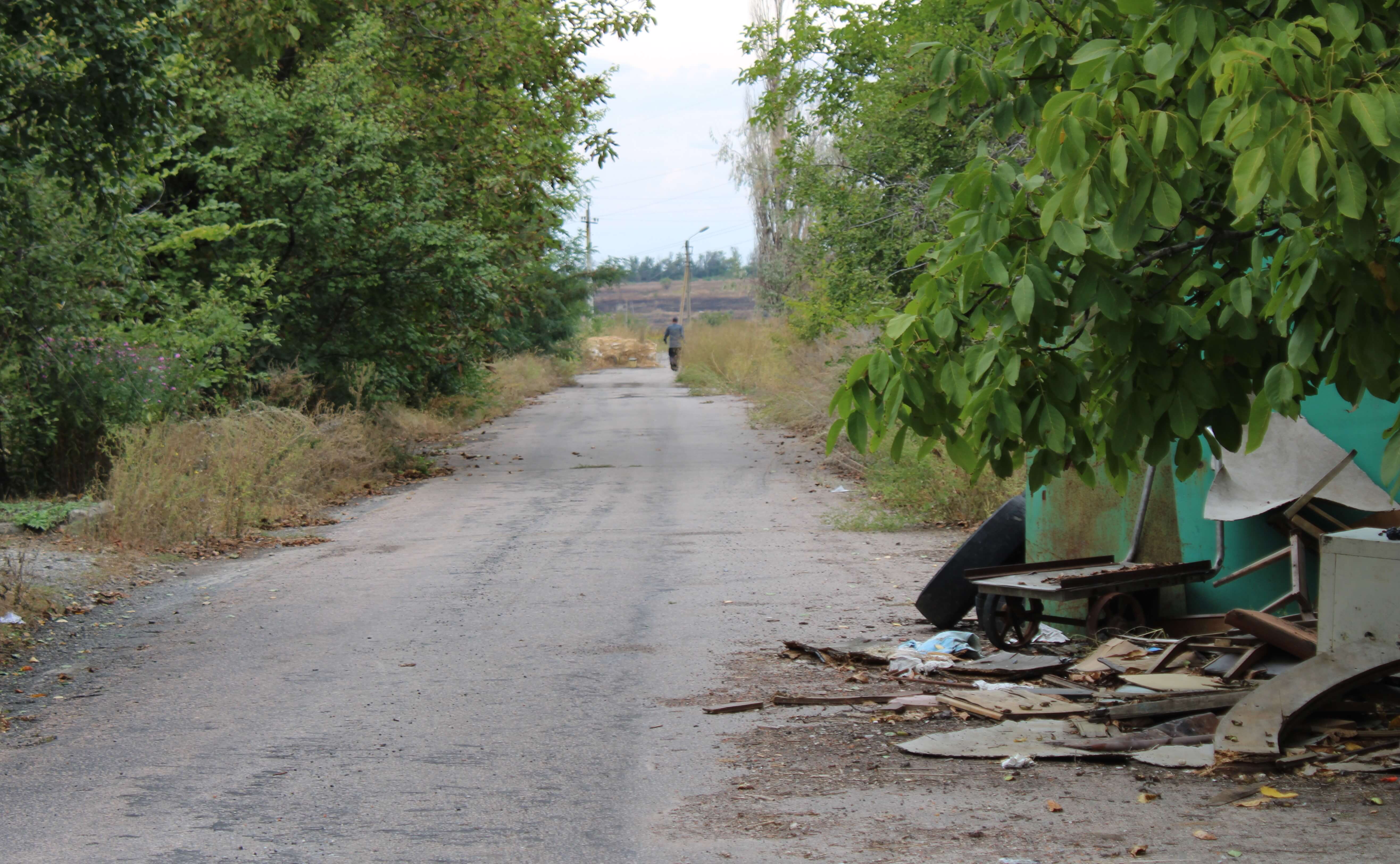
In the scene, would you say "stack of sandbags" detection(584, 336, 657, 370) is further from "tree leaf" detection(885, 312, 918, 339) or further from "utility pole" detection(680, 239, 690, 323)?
"tree leaf" detection(885, 312, 918, 339)

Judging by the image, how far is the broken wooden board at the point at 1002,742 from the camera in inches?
193

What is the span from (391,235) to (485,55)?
144 inches

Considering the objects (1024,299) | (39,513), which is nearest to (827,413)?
(1024,299)

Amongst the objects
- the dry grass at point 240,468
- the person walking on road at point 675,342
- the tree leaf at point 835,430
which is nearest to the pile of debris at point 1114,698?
the tree leaf at point 835,430

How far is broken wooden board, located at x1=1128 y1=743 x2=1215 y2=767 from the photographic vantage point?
4.70m

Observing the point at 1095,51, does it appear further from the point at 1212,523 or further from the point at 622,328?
the point at 622,328

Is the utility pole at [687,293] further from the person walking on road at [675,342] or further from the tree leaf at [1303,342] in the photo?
the tree leaf at [1303,342]

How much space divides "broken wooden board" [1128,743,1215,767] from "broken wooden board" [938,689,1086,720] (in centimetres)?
56

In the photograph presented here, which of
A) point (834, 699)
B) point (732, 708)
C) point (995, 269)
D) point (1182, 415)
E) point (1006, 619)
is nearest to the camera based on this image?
point (995, 269)

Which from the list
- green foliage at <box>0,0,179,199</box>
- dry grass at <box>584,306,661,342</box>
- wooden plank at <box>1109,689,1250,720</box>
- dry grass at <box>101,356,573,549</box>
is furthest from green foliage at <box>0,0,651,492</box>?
dry grass at <box>584,306,661,342</box>

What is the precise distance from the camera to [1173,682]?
5.68 metres

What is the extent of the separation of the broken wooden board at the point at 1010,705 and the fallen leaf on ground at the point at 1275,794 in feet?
3.43

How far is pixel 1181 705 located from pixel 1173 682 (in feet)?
1.76

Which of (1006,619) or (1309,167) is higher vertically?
(1309,167)
